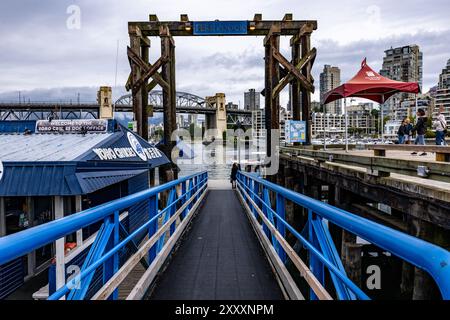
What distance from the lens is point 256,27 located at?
14234mm

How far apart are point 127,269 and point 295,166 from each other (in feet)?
40.3

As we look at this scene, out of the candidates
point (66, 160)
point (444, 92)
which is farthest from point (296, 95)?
point (444, 92)

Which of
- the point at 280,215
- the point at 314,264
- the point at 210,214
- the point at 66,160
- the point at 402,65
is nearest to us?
the point at 314,264

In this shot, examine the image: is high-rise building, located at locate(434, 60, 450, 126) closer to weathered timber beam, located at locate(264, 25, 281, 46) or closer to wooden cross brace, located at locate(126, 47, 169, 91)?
weathered timber beam, located at locate(264, 25, 281, 46)

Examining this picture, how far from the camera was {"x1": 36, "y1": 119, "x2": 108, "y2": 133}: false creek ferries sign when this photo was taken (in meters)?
11.5

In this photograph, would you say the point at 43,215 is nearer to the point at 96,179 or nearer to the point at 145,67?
the point at 96,179

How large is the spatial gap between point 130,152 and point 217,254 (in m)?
6.21

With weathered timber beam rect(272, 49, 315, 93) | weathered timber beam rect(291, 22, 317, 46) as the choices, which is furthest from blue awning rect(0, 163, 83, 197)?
weathered timber beam rect(291, 22, 317, 46)

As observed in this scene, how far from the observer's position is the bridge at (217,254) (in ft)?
6.00

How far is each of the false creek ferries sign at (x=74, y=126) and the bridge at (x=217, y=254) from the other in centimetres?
496

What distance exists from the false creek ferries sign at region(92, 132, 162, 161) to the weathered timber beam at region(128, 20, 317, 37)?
183 inches

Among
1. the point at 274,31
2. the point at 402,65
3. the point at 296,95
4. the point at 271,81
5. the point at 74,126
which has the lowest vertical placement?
the point at 74,126

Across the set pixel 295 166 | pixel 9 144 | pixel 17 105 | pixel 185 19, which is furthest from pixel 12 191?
pixel 17 105
